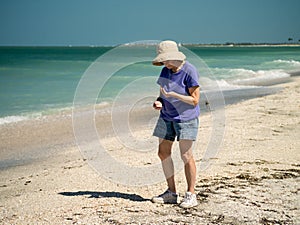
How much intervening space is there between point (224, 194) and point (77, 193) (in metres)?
1.79

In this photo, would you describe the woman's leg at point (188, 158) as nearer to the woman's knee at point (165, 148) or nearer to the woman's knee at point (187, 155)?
the woman's knee at point (187, 155)

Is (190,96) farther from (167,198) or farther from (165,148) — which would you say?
(167,198)

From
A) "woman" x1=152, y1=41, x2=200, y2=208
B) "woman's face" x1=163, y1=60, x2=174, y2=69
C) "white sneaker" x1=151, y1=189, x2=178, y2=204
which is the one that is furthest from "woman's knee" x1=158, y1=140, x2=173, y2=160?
"woman's face" x1=163, y1=60, x2=174, y2=69

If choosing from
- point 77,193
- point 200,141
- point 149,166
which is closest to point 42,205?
point 77,193

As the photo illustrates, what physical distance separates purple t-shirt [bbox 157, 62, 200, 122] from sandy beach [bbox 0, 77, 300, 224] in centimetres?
99

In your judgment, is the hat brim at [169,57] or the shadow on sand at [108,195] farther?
the shadow on sand at [108,195]

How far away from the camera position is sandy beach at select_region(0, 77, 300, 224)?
4.10 meters

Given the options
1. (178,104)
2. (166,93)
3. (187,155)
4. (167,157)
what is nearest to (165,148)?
(167,157)

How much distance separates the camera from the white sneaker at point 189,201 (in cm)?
429

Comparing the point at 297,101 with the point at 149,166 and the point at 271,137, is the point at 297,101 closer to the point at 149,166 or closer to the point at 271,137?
the point at 271,137

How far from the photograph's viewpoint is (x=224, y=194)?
463 centimetres

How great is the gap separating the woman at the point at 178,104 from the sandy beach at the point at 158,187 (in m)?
0.46

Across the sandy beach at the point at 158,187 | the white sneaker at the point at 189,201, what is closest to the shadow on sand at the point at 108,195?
the sandy beach at the point at 158,187

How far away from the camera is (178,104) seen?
13.6 feet
